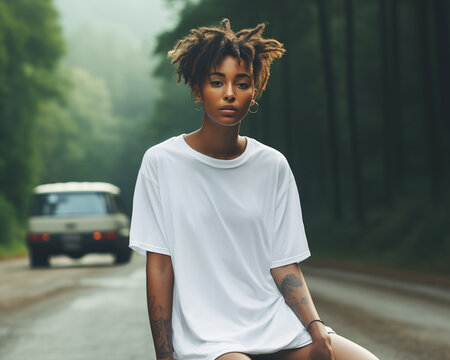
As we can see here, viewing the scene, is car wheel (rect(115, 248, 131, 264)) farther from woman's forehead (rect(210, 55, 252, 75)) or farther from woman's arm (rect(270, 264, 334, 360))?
woman's forehead (rect(210, 55, 252, 75))

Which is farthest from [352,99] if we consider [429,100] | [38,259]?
[38,259]

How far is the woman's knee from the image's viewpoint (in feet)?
9.08

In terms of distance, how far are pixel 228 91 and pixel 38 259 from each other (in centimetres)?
2114

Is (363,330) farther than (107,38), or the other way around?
(107,38)

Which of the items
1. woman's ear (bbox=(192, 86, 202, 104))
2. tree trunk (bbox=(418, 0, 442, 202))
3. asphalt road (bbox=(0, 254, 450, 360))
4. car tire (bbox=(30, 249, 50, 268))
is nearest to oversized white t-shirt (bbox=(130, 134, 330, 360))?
woman's ear (bbox=(192, 86, 202, 104))

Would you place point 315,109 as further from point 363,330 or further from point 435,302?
point 363,330

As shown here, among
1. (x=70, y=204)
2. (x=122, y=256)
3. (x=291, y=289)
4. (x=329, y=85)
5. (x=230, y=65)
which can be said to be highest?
(x=230, y=65)

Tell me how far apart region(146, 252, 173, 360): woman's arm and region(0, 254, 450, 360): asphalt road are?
5543 millimetres

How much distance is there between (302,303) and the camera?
3.00 metres

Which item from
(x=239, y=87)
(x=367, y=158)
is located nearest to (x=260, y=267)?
(x=239, y=87)

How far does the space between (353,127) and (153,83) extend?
108m

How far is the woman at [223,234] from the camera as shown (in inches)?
112

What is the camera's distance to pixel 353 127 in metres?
31.8

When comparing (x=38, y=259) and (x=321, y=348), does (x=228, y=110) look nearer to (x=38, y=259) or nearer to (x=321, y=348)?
(x=321, y=348)
